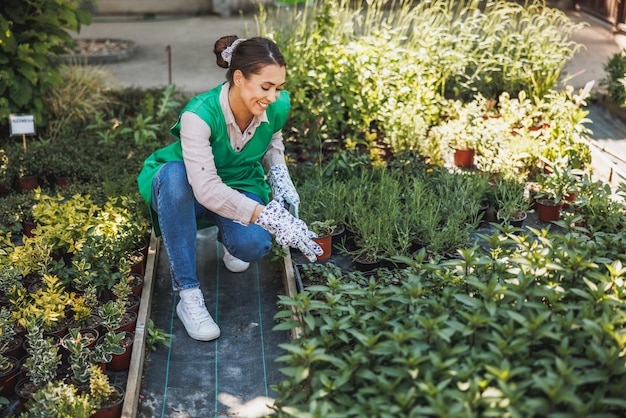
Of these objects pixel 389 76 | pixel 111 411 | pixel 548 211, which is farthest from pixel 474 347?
pixel 389 76

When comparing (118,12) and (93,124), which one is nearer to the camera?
(93,124)

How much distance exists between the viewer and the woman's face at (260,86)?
3.13 metres

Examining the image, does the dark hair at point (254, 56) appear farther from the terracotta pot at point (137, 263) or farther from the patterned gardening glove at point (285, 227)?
the terracotta pot at point (137, 263)

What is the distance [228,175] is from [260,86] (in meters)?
0.53

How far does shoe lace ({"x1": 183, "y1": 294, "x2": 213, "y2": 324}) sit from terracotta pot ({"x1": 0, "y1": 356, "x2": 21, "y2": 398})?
73cm

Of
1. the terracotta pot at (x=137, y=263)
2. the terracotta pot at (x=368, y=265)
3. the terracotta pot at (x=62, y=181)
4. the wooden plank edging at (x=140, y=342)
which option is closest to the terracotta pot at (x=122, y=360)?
the wooden plank edging at (x=140, y=342)

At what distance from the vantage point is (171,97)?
591cm

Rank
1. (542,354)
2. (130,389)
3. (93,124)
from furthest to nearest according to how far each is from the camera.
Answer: (93,124), (130,389), (542,354)

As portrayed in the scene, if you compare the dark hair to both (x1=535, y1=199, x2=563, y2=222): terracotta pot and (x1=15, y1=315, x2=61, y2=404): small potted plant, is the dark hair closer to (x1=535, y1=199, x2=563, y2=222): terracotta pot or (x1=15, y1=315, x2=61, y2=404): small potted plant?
(x1=15, y1=315, x2=61, y2=404): small potted plant

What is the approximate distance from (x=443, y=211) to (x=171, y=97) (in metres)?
2.80

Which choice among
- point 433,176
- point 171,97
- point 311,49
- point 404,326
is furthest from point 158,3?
point 404,326

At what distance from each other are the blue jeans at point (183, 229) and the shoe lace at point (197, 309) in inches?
2.3

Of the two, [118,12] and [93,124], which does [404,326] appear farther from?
[118,12]

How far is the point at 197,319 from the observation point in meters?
3.31
